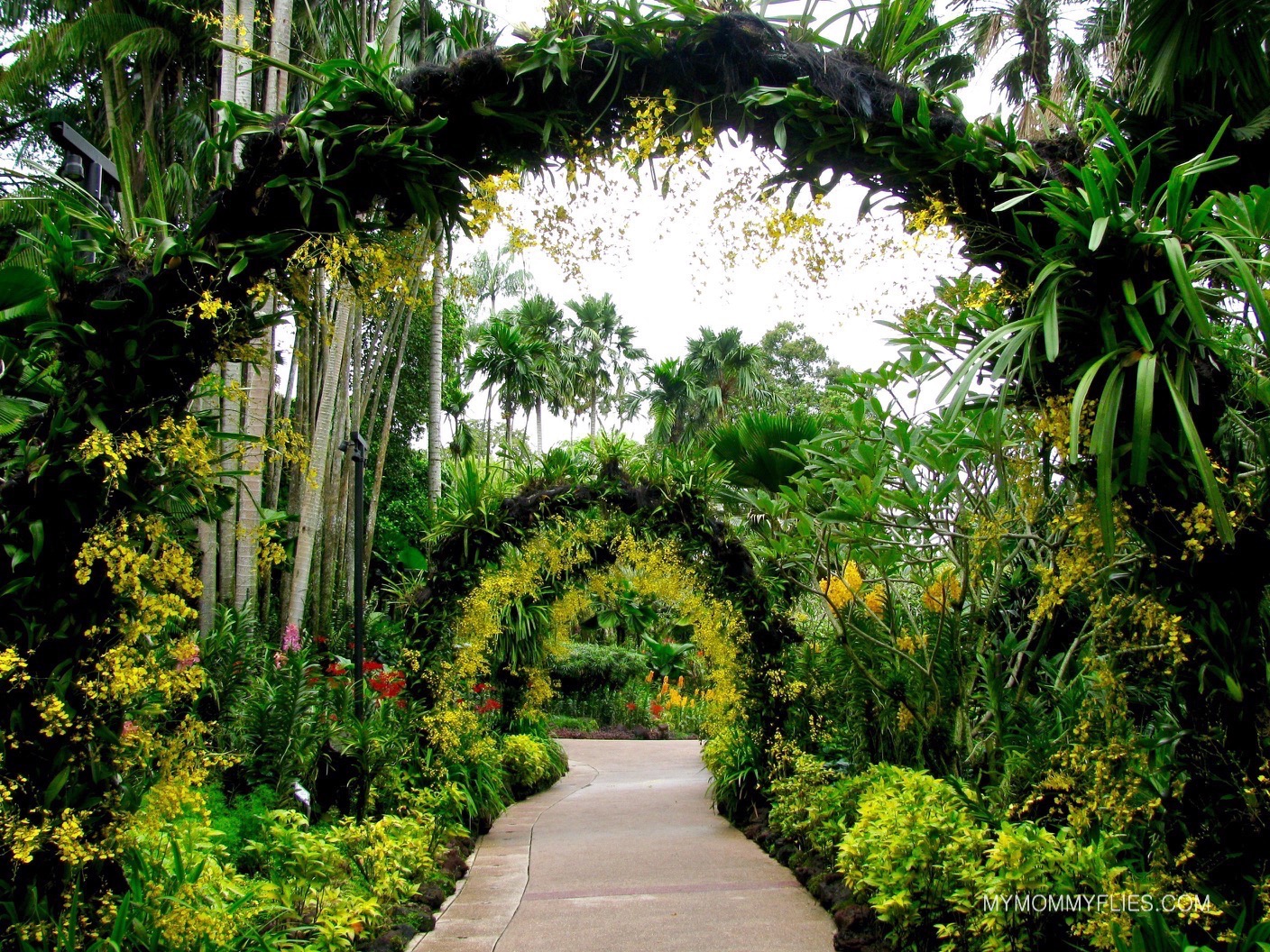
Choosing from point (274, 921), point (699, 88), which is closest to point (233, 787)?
point (274, 921)

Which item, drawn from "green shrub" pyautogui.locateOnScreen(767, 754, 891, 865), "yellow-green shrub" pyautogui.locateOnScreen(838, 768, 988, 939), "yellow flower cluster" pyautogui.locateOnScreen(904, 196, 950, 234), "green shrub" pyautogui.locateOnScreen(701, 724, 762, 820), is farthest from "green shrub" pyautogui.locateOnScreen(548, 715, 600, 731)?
"yellow flower cluster" pyautogui.locateOnScreen(904, 196, 950, 234)

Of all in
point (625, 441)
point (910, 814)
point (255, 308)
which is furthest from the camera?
point (625, 441)

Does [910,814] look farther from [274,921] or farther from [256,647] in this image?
[256,647]

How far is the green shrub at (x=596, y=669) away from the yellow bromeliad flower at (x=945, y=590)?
12.3m

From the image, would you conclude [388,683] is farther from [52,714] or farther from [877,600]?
[52,714]

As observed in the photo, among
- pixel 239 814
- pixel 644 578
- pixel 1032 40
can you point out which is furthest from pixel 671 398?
pixel 239 814

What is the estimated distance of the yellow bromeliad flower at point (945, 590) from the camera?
525cm

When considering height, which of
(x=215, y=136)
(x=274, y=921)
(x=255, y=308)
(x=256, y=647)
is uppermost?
(x=215, y=136)

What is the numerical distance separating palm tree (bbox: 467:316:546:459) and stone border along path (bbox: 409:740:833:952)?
13.5 metres

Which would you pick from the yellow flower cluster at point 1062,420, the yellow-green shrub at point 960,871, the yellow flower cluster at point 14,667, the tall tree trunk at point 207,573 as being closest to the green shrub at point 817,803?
the yellow-green shrub at point 960,871

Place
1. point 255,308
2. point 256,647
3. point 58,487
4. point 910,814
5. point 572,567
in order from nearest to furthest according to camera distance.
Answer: point 58,487 → point 255,308 → point 910,814 → point 256,647 → point 572,567

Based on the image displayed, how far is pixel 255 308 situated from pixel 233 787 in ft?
11.2

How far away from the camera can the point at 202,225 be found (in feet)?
→ 9.70

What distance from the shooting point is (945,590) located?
5.09 m
